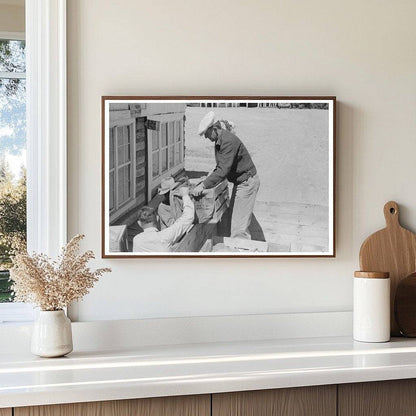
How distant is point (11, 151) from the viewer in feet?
7.29

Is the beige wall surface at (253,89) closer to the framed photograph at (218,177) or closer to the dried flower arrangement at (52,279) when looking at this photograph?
the framed photograph at (218,177)

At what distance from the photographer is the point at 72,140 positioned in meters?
2.20

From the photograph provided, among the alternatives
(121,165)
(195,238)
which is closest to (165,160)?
(121,165)

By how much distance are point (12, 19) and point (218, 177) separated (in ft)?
3.00

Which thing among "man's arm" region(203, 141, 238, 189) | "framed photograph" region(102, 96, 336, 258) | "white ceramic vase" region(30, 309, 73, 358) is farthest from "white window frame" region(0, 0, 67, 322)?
"man's arm" region(203, 141, 238, 189)

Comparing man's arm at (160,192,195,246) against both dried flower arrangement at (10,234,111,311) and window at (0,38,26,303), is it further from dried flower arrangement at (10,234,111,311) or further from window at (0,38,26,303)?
window at (0,38,26,303)

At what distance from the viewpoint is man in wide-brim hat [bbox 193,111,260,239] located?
2.25 meters

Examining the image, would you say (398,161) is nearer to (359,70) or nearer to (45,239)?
(359,70)

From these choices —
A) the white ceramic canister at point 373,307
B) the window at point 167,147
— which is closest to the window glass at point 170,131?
the window at point 167,147

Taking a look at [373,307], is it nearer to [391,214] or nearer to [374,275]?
[374,275]

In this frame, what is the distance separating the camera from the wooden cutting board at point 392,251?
2.31 metres

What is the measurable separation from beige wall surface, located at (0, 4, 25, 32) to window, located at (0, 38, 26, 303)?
0.04m

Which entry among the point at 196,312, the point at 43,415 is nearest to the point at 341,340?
the point at 196,312

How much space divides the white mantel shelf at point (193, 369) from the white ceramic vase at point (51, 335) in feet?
0.09
